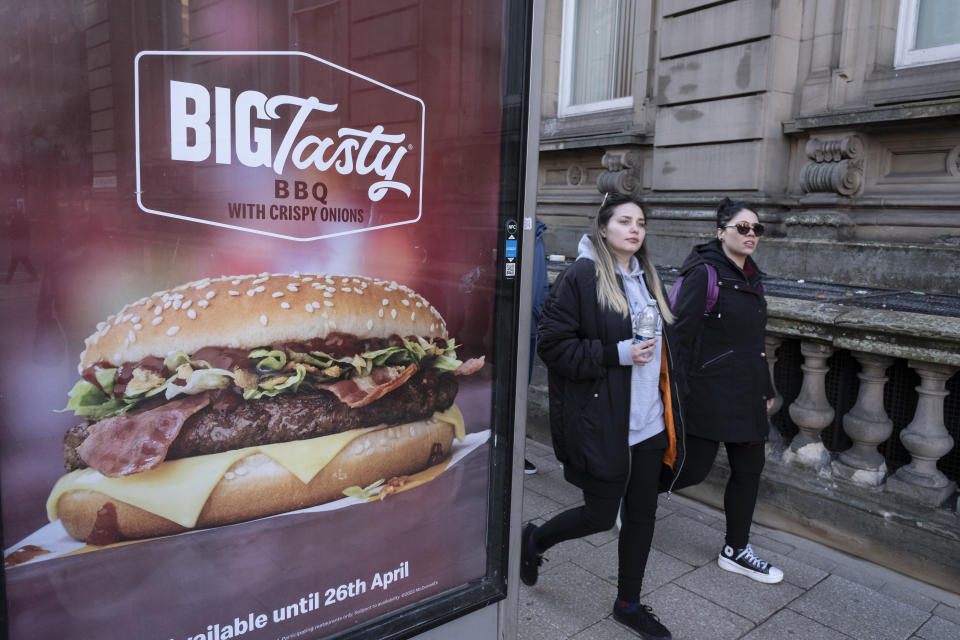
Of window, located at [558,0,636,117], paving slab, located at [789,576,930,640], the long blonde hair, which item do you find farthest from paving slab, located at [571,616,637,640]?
window, located at [558,0,636,117]

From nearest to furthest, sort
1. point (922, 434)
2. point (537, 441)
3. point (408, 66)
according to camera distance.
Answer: point (408, 66) → point (922, 434) → point (537, 441)

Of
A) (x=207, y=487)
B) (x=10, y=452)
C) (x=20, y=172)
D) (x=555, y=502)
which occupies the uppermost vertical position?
(x=20, y=172)

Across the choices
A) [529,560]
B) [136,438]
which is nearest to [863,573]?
[529,560]

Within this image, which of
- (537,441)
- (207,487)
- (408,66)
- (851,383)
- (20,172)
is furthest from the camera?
(537,441)

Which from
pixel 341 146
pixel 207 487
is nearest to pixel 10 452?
pixel 207 487

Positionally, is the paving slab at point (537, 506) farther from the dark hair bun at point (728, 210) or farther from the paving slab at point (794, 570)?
the dark hair bun at point (728, 210)

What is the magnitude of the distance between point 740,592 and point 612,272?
186cm

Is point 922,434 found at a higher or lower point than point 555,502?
higher

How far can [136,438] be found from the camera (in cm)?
173

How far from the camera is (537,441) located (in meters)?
6.14

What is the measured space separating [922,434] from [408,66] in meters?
3.45

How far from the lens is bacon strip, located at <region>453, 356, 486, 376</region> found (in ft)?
7.80

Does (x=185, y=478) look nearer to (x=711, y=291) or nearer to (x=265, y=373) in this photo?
(x=265, y=373)

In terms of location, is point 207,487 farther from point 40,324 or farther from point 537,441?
point 537,441
